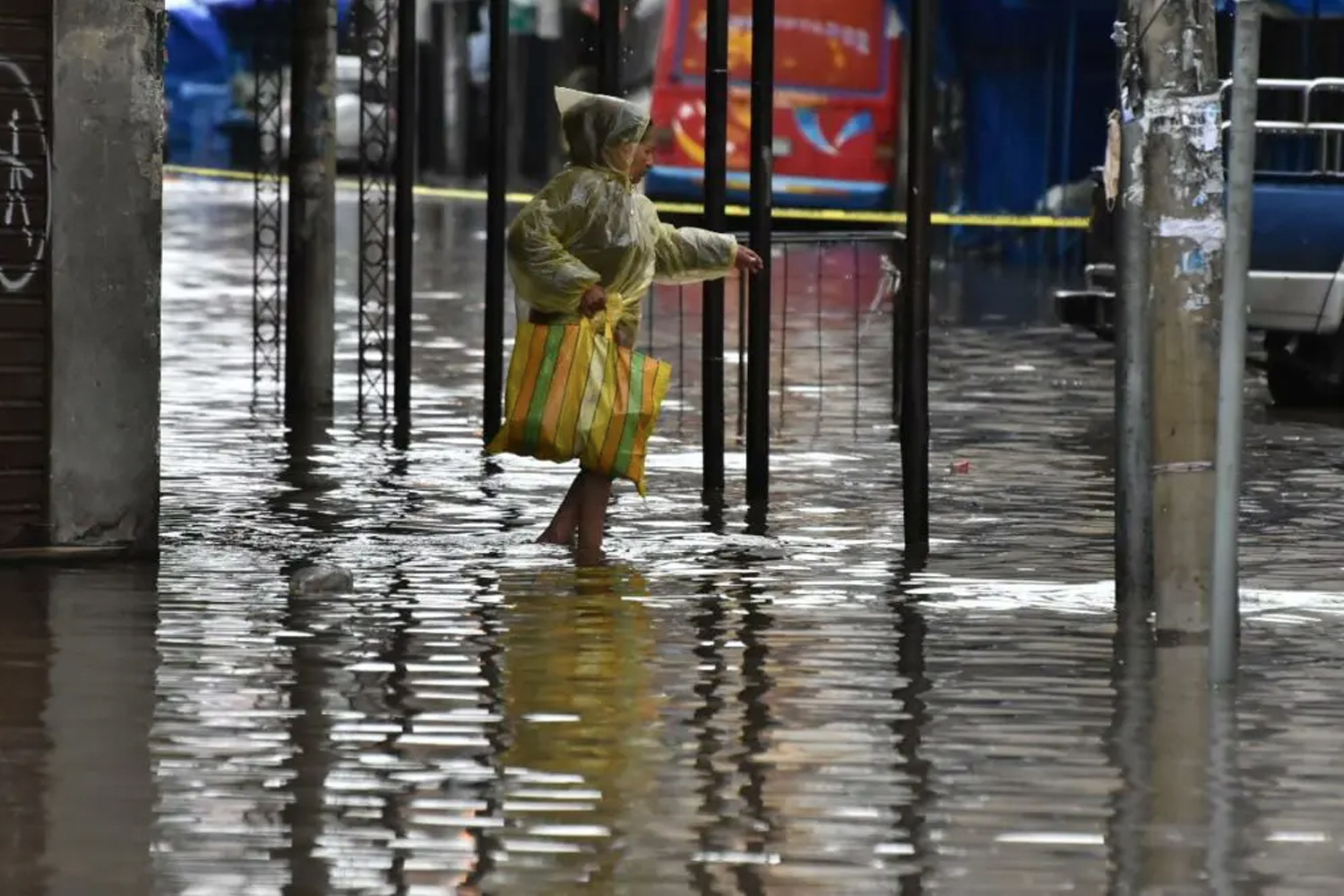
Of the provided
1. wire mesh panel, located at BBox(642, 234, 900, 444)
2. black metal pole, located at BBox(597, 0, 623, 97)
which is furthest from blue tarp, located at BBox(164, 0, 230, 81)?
black metal pole, located at BBox(597, 0, 623, 97)

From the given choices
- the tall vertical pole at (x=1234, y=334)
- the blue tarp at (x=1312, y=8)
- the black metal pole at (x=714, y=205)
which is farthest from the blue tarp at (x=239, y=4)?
the tall vertical pole at (x=1234, y=334)

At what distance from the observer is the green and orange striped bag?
12.7 meters

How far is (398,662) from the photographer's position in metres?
10.2

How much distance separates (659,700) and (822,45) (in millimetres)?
25334

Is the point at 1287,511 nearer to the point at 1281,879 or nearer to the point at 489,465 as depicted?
the point at 489,465

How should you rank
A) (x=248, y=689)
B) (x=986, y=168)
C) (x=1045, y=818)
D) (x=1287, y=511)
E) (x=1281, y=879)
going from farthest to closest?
(x=986, y=168)
(x=1287, y=511)
(x=248, y=689)
(x=1045, y=818)
(x=1281, y=879)

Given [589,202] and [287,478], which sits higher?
[589,202]

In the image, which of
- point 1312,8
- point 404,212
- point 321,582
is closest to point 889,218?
point 1312,8

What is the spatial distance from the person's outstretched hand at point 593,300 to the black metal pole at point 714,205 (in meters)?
2.00

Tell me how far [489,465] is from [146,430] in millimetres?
4140

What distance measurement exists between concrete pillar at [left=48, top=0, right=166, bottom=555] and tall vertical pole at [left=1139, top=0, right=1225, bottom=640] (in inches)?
133

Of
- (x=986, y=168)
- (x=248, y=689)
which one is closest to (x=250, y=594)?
(x=248, y=689)

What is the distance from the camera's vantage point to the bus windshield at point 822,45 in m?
34.4

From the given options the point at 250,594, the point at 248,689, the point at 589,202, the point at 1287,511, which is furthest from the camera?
the point at 1287,511
